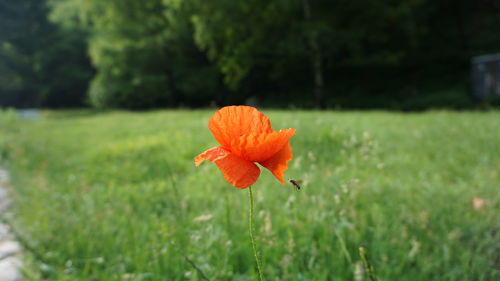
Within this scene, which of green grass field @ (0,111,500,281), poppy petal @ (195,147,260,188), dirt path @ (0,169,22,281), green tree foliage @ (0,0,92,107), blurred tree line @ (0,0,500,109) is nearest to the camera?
poppy petal @ (195,147,260,188)

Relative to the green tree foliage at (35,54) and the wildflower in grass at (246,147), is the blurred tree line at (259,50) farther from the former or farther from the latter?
the wildflower in grass at (246,147)

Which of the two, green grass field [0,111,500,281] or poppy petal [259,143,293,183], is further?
green grass field [0,111,500,281]

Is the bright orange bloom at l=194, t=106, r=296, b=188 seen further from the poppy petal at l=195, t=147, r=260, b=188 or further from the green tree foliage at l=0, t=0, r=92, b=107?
the green tree foliage at l=0, t=0, r=92, b=107

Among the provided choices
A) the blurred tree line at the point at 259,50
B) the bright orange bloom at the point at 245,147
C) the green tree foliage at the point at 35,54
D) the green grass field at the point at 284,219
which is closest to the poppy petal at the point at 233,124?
the bright orange bloom at the point at 245,147

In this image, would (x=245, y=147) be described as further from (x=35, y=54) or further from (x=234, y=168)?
(x=35, y=54)

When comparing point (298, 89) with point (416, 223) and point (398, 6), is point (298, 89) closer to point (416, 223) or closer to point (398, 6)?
point (398, 6)

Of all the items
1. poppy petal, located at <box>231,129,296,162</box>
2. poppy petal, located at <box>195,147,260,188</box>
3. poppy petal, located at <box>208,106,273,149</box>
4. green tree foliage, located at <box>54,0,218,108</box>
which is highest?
green tree foliage, located at <box>54,0,218,108</box>

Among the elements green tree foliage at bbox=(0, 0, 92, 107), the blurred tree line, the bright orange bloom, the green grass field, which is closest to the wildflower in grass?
the bright orange bloom
